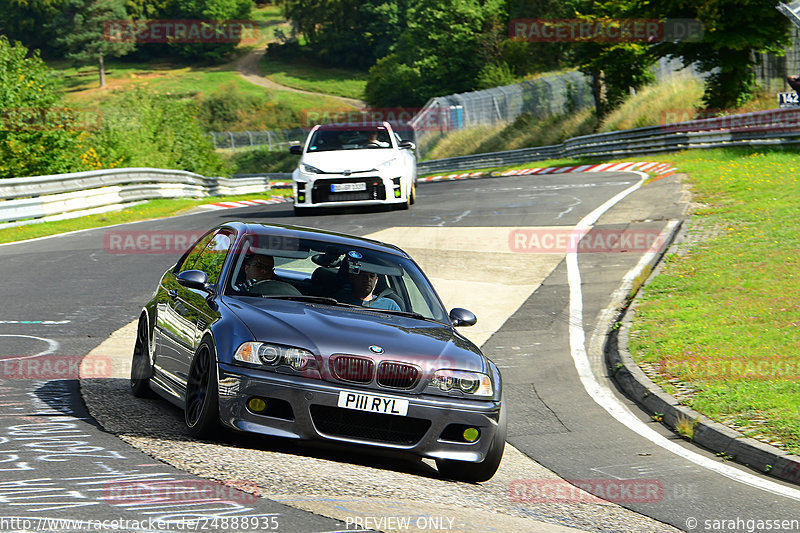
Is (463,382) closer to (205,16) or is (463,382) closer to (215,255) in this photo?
(215,255)

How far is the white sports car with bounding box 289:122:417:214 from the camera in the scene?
20797 millimetres

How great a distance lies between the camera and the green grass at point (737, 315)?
8.88m

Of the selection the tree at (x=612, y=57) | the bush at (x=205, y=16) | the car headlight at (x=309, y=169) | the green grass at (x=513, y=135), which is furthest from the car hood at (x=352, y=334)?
the bush at (x=205, y=16)

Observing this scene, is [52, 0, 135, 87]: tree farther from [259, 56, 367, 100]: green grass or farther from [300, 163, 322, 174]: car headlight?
[300, 163, 322, 174]: car headlight

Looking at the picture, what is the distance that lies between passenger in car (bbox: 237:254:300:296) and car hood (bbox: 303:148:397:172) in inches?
524

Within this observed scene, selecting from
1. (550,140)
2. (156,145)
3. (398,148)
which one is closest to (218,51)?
(550,140)

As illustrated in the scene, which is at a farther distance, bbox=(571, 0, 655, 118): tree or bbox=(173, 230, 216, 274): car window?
bbox=(571, 0, 655, 118): tree

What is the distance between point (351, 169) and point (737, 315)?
10343 mm

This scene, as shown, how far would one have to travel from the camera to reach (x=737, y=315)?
11.9 metres

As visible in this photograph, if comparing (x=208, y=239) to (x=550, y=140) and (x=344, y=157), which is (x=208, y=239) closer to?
(x=344, y=157)

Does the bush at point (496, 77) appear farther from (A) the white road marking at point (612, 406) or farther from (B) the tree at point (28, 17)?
(B) the tree at point (28, 17)

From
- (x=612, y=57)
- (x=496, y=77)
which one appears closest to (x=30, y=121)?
(x=612, y=57)

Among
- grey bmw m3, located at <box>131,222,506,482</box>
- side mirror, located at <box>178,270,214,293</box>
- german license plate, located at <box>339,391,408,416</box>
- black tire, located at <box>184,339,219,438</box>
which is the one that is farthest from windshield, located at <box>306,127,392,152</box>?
german license plate, located at <box>339,391,408,416</box>

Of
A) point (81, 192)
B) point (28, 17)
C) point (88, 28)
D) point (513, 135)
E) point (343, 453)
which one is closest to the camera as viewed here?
point (343, 453)
